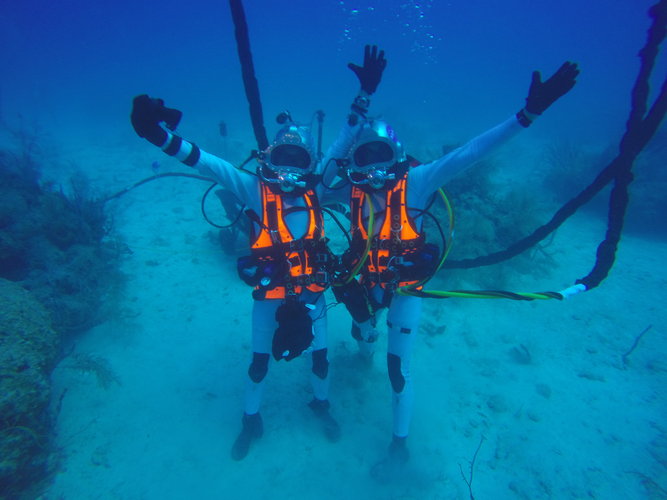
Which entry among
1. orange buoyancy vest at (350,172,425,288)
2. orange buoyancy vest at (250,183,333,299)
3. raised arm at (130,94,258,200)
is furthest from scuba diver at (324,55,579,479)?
raised arm at (130,94,258,200)

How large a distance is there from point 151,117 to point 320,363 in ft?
11.6

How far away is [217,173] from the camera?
3.54m

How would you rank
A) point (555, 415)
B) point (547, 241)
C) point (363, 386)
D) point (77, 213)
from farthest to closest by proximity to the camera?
point (547, 241), point (77, 213), point (363, 386), point (555, 415)

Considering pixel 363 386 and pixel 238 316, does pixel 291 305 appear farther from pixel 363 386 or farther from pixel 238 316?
pixel 238 316

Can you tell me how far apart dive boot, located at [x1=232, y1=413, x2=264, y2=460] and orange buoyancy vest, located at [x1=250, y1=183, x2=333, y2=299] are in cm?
199

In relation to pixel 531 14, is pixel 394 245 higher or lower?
lower

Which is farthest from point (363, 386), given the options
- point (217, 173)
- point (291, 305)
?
point (217, 173)

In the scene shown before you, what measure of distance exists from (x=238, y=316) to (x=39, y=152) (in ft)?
59.7

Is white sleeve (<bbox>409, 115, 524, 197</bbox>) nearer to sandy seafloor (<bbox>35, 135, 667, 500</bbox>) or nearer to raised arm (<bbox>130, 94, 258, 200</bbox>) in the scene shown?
raised arm (<bbox>130, 94, 258, 200</bbox>)

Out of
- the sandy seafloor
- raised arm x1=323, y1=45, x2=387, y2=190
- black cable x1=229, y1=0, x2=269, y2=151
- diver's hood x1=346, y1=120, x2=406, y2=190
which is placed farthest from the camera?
black cable x1=229, y1=0, x2=269, y2=151

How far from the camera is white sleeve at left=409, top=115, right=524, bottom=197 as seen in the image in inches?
125

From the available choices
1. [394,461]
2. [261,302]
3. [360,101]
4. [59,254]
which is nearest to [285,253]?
[261,302]

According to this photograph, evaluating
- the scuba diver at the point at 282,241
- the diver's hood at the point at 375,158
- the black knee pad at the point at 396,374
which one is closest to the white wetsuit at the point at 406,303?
the black knee pad at the point at 396,374

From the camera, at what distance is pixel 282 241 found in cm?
358
